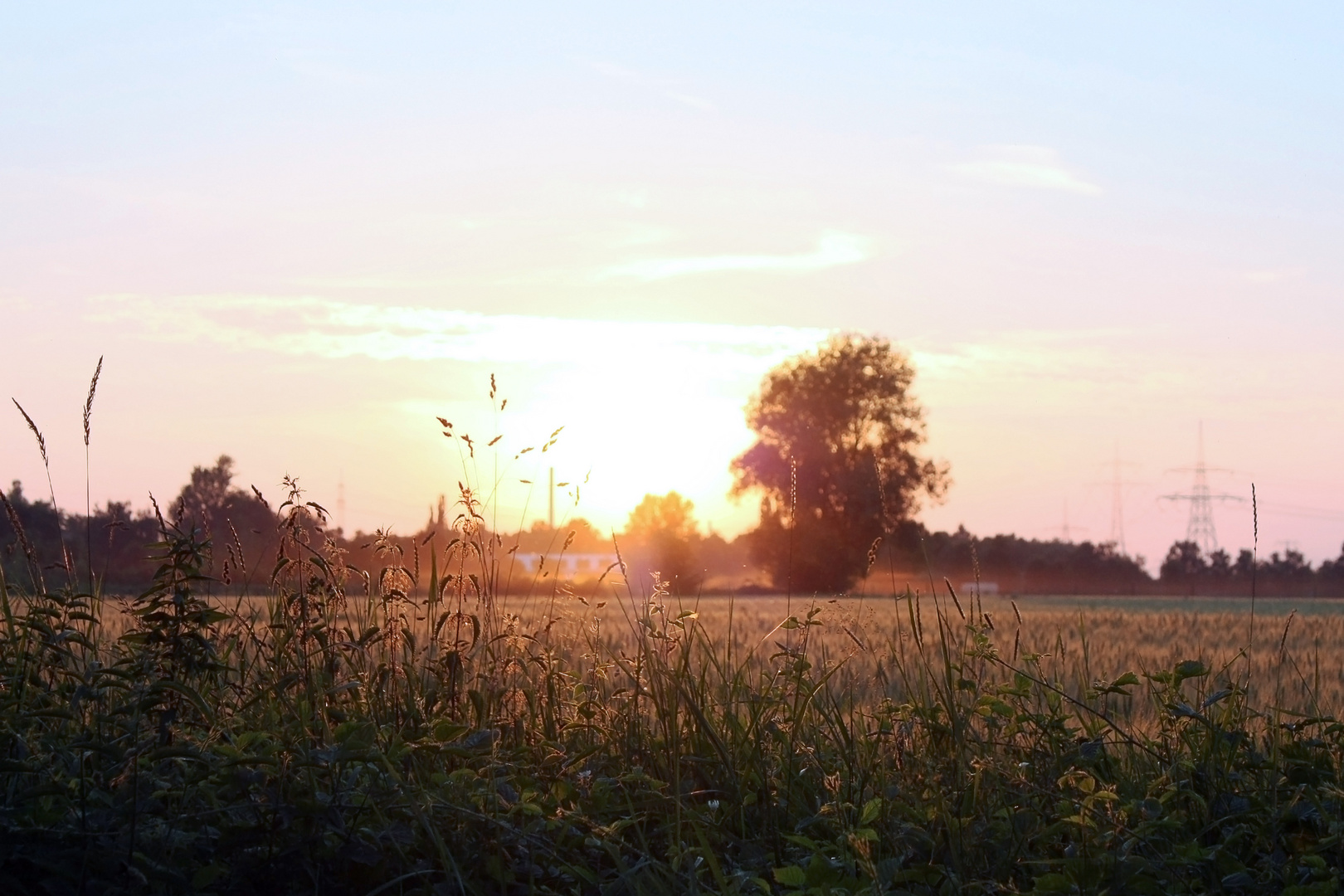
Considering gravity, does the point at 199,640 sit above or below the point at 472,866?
above

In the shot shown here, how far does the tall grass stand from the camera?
8.68ft

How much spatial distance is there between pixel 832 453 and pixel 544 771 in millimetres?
50057

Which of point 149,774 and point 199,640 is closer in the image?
point 149,774

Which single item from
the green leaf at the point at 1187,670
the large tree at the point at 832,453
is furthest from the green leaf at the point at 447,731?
the large tree at the point at 832,453

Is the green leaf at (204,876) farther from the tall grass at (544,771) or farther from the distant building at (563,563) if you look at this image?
the distant building at (563,563)

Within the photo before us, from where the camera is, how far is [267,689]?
3449 millimetres

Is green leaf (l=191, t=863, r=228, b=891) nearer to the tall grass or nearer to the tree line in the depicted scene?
the tall grass

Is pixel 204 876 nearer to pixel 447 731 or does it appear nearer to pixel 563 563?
pixel 447 731

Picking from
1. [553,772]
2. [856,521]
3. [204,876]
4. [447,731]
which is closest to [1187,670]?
[553,772]

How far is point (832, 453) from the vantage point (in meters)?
52.8

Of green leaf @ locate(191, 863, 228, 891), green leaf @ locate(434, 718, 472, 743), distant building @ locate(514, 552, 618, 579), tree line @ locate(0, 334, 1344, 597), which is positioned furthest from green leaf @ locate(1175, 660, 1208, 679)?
tree line @ locate(0, 334, 1344, 597)

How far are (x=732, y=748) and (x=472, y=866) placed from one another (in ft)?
3.57

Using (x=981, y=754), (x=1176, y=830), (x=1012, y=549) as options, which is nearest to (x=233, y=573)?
(x=981, y=754)

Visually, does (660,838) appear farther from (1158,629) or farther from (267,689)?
(1158,629)
